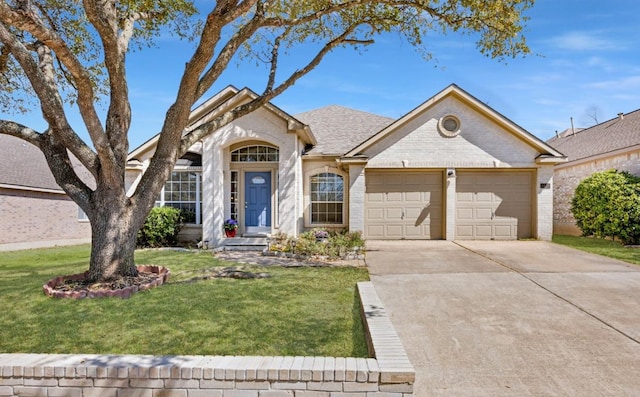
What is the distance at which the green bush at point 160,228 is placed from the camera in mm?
13086

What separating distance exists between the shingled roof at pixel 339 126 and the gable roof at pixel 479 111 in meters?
1.32

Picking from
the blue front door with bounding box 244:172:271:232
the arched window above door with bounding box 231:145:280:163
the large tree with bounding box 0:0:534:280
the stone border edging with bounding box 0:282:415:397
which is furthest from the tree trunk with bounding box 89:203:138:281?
the arched window above door with bounding box 231:145:280:163

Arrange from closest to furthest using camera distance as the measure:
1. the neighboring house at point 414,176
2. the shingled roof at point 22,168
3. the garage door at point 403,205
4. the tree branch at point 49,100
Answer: the tree branch at point 49,100 < the neighboring house at point 414,176 < the garage door at point 403,205 < the shingled roof at point 22,168

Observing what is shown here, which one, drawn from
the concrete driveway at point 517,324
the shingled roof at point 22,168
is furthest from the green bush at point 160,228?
the concrete driveway at point 517,324

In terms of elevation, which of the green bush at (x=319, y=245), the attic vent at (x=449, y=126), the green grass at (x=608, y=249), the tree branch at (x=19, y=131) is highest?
the attic vent at (x=449, y=126)

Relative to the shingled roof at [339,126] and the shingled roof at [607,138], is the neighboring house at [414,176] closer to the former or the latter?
the shingled roof at [339,126]

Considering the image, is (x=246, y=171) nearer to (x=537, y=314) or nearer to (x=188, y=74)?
(x=188, y=74)

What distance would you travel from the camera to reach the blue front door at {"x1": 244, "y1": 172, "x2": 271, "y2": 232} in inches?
546

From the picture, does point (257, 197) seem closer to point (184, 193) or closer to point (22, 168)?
point (184, 193)

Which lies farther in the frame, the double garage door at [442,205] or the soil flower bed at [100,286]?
the double garage door at [442,205]

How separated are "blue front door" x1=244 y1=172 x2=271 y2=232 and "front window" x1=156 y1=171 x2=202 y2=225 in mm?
1884

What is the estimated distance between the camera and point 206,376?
3.10 m

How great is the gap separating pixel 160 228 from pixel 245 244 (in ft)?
10.3

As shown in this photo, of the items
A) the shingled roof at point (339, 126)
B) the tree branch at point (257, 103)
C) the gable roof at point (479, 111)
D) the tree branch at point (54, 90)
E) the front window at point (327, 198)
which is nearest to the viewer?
the tree branch at point (54, 90)
